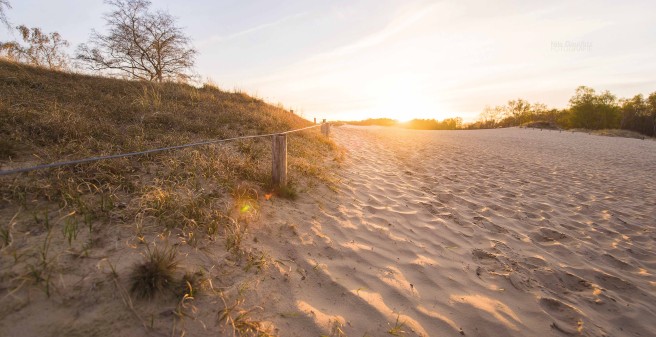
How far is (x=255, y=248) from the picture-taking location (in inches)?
113

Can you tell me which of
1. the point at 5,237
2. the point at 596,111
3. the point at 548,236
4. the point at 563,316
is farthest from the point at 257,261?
the point at 596,111

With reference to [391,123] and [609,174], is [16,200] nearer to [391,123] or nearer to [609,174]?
[609,174]

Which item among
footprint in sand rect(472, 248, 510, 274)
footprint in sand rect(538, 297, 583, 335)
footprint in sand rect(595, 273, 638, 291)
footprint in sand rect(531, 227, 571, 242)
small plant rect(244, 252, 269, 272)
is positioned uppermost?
small plant rect(244, 252, 269, 272)

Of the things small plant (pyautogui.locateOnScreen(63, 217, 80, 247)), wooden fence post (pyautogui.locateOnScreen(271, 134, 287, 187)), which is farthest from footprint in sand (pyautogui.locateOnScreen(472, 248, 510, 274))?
small plant (pyautogui.locateOnScreen(63, 217, 80, 247))

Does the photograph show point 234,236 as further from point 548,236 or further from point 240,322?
point 548,236

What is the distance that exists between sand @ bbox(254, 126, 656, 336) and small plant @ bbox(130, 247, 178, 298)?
70cm

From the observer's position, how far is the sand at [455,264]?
2.36 meters

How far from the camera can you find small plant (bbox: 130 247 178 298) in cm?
194

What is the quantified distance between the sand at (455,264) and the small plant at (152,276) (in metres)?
0.70

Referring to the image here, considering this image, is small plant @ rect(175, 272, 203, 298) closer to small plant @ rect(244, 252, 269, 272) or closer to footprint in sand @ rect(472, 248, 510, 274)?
small plant @ rect(244, 252, 269, 272)

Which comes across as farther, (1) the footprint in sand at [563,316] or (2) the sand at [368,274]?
(1) the footprint in sand at [563,316]

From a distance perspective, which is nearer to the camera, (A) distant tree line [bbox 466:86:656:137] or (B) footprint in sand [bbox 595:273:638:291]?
(B) footprint in sand [bbox 595:273:638:291]

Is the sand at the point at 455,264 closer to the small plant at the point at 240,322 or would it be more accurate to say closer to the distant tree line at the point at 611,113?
the small plant at the point at 240,322

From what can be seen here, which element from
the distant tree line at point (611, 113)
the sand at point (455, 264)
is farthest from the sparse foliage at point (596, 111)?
the sand at point (455, 264)
